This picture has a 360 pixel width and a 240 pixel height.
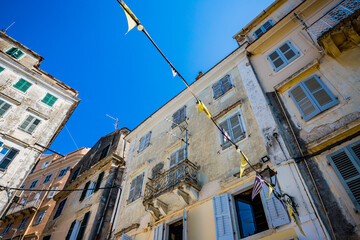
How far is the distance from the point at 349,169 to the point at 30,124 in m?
20.3

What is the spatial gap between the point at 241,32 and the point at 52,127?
17119mm

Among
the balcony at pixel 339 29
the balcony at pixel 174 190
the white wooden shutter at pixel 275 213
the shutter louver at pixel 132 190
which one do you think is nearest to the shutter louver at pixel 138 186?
the shutter louver at pixel 132 190

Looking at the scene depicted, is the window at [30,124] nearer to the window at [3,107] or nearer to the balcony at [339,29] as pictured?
→ the window at [3,107]

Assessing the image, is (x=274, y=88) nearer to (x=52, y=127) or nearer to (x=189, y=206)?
(x=189, y=206)

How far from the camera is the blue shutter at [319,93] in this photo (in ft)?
23.2

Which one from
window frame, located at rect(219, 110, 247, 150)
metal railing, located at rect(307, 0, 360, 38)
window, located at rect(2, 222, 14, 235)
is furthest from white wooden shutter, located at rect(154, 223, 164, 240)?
window, located at rect(2, 222, 14, 235)

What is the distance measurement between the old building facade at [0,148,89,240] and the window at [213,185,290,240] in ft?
61.9

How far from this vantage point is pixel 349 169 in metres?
5.61

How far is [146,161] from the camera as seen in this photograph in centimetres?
1354

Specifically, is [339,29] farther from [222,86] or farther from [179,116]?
[179,116]

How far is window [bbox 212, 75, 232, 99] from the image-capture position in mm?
11711

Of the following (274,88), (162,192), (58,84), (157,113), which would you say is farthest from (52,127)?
(274,88)

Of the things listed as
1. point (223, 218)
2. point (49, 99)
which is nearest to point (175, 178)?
point (223, 218)

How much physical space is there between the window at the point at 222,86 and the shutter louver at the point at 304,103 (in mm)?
3740
